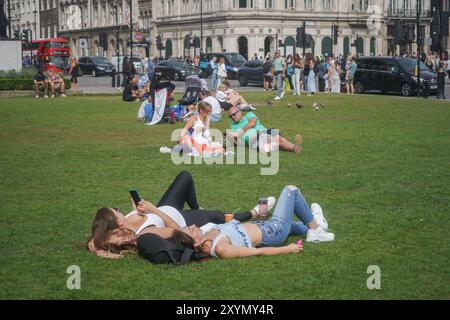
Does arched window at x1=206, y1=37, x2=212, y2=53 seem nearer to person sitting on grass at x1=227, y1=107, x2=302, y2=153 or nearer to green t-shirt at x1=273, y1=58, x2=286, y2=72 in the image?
green t-shirt at x1=273, y1=58, x2=286, y2=72

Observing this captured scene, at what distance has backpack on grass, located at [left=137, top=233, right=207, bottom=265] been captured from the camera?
7.15m

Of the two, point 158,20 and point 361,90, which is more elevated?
point 158,20

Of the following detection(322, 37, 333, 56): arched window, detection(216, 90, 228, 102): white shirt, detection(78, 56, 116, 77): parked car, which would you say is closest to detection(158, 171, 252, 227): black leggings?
detection(216, 90, 228, 102): white shirt

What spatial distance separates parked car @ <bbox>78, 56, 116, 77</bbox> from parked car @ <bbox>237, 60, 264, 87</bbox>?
22.5 metres

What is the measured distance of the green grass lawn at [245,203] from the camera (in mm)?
6594

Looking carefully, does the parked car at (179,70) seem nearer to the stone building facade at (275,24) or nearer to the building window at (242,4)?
the stone building facade at (275,24)

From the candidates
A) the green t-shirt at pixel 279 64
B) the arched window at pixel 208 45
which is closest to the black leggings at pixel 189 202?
the green t-shirt at pixel 279 64

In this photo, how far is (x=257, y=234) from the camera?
24.6 ft

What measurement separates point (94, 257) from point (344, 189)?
4.32 metres

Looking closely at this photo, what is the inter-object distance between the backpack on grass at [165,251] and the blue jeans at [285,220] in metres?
0.70

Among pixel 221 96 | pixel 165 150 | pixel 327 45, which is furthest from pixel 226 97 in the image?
A: pixel 327 45

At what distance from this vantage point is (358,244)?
7.88 meters

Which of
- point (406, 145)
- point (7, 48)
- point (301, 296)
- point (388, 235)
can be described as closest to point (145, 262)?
point (301, 296)

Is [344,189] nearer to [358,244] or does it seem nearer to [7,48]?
[358,244]
